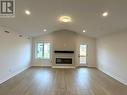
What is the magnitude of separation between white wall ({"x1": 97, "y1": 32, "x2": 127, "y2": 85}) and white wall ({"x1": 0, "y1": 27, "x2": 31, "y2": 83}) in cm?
490

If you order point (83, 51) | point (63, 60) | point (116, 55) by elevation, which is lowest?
point (63, 60)

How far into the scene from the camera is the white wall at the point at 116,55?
6414 millimetres

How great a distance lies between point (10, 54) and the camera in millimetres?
7090

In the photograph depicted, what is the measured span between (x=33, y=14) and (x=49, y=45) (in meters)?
6.23

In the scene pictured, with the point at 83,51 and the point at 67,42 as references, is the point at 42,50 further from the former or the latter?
the point at 83,51

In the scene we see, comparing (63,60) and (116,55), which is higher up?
(116,55)

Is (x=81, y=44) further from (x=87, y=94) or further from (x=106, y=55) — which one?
(x=87, y=94)

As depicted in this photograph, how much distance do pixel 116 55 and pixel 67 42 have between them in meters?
4.70

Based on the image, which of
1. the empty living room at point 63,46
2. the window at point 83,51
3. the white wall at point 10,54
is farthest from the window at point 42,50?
the white wall at point 10,54

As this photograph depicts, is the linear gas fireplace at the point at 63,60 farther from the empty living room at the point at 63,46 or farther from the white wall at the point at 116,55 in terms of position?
the white wall at the point at 116,55

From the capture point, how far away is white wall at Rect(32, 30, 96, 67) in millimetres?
11398

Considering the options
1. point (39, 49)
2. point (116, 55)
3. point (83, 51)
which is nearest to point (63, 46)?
point (83, 51)

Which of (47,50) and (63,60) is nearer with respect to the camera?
(63,60)

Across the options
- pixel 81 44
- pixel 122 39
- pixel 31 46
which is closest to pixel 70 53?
pixel 81 44
